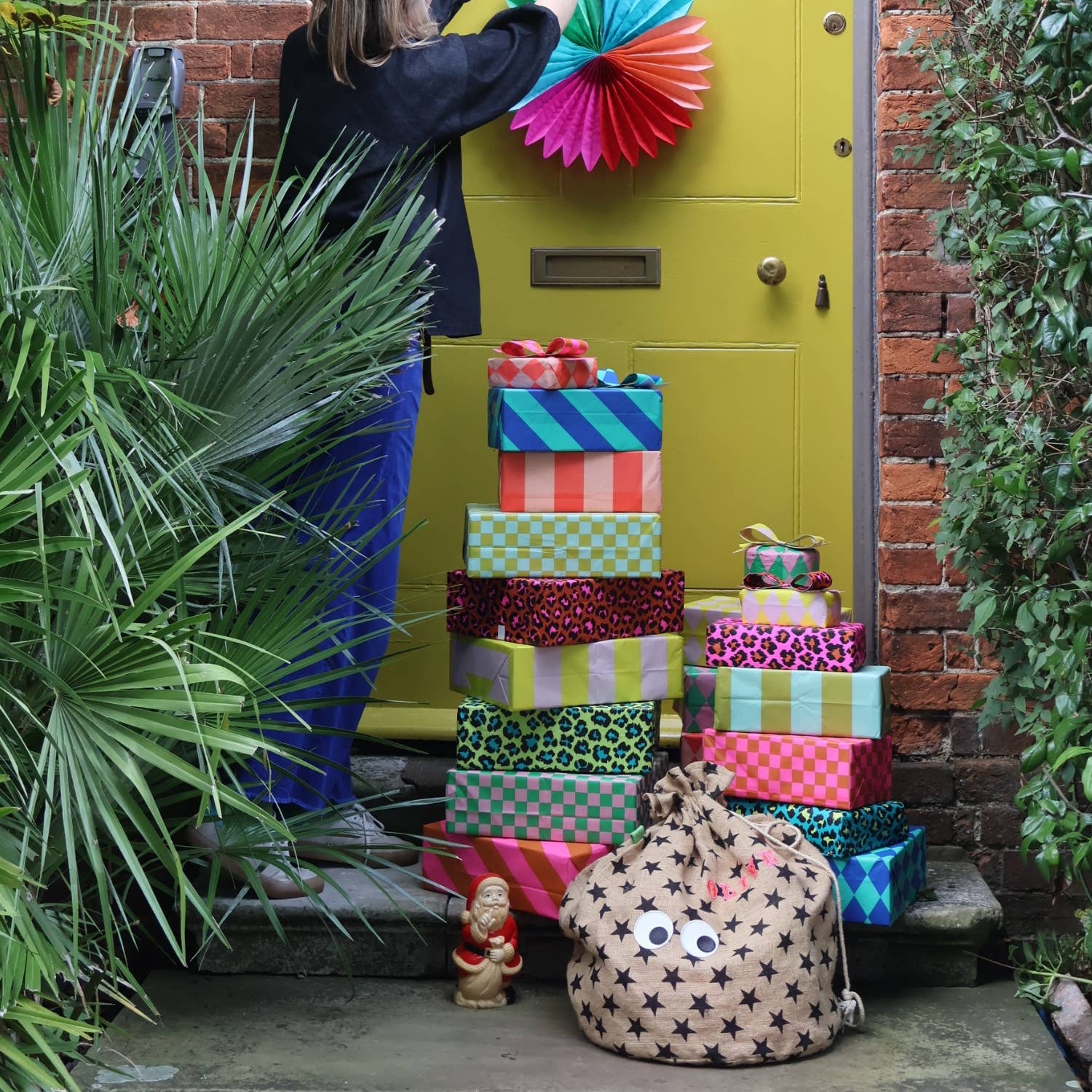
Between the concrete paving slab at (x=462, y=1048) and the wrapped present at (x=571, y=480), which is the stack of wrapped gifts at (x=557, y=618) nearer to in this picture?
the wrapped present at (x=571, y=480)

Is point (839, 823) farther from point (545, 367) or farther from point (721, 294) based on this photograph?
point (721, 294)

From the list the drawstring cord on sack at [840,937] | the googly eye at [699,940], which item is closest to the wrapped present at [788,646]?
the drawstring cord on sack at [840,937]

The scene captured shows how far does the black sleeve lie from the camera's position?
8.94 ft

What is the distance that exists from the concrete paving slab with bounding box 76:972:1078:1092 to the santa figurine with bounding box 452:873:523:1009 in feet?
0.12

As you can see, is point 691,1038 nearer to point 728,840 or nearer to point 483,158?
point 728,840

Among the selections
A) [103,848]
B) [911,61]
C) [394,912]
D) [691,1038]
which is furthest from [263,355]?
[911,61]

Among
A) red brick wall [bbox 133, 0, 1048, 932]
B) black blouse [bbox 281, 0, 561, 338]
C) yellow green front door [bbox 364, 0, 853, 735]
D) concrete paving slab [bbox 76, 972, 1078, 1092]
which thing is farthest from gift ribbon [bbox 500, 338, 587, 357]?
concrete paving slab [bbox 76, 972, 1078, 1092]

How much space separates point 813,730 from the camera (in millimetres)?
2580

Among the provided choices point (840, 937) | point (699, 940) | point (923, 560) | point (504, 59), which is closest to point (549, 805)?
point (699, 940)

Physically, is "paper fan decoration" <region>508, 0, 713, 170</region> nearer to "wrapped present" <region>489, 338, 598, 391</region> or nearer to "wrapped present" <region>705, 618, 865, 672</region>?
"wrapped present" <region>489, 338, 598, 391</region>

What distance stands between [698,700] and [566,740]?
396 millimetres

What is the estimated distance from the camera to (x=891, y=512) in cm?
300

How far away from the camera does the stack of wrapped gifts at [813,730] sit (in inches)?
98.4

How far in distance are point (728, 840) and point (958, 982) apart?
617 mm
